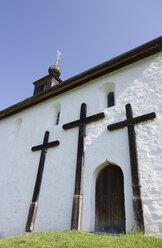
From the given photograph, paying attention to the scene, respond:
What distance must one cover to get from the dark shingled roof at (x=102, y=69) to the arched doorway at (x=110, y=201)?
12.6 ft

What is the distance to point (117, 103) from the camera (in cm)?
682

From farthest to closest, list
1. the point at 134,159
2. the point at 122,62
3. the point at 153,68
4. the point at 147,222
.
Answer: the point at 122,62
the point at 153,68
the point at 134,159
the point at 147,222

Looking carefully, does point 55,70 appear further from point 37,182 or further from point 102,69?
point 37,182

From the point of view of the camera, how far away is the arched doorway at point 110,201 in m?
5.37

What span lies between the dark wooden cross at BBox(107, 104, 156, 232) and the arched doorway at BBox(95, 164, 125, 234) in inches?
27.1

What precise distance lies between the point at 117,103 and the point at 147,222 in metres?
3.78

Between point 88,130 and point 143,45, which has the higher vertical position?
point 143,45

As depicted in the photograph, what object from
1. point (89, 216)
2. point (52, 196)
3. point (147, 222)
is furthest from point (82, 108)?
point (147, 222)

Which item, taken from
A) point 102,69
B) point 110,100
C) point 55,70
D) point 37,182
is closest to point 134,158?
point 110,100

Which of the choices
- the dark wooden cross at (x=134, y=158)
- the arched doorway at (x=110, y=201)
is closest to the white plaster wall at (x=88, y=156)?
the dark wooden cross at (x=134, y=158)

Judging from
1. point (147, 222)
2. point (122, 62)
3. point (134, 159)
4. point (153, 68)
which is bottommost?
point (147, 222)

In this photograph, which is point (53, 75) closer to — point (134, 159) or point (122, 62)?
point (122, 62)

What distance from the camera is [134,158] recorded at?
17.8 feet

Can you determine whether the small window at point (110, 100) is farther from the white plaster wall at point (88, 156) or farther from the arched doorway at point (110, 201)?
the arched doorway at point (110, 201)
